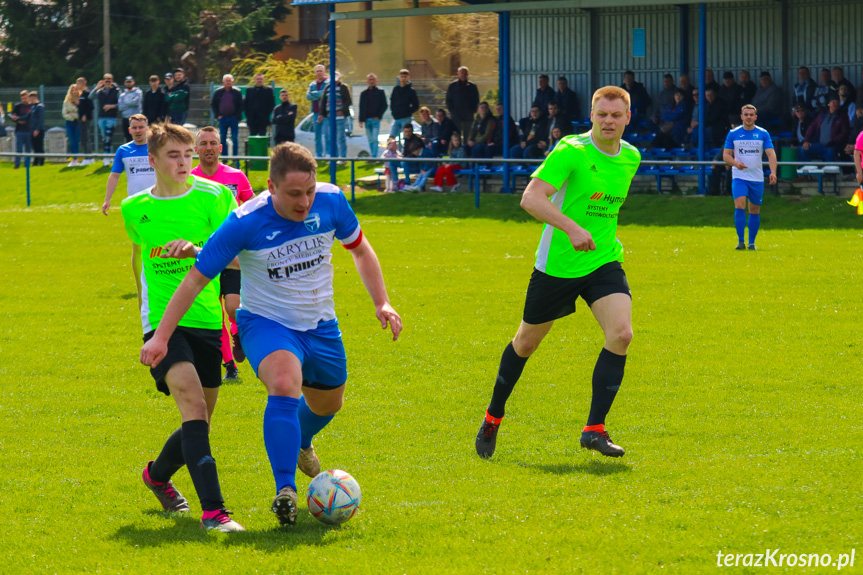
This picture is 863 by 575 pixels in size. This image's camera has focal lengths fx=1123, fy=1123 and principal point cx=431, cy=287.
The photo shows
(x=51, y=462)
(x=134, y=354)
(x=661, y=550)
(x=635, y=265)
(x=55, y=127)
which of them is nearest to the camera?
(x=661, y=550)

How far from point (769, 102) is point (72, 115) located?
18001mm

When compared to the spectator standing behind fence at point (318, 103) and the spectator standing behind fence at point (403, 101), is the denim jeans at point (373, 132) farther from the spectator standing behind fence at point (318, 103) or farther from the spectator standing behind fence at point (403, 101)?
the spectator standing behind fence at point (318, 103)

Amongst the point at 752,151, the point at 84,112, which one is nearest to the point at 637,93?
the point at 752,151

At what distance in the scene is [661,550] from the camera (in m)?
4.87

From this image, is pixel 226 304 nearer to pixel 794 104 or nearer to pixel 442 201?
pixel 442 201

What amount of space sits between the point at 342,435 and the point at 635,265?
909 centimetres

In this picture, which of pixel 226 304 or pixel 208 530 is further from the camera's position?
pixel 226 304

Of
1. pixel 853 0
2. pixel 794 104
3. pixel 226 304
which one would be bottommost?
pixel 226 304

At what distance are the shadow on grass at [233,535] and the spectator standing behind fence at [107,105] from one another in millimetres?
25452

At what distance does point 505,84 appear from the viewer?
25.5m

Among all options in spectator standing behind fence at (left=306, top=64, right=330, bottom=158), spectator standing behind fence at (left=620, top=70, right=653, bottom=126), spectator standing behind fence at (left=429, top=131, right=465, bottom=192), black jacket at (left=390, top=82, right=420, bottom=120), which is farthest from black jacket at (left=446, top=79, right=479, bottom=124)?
spectator standing behind fence at (left=620, top=70, right=653, bottom=126)

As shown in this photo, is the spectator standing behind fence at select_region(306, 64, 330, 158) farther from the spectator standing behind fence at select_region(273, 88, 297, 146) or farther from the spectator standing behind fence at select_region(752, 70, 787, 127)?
the spectator standing behind fence at select_region(752, 70, 787, 127)

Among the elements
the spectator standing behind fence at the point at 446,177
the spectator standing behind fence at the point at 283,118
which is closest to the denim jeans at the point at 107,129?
the spectator standing behind fence at the point at 283,118

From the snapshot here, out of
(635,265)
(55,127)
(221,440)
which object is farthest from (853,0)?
(55,127)
